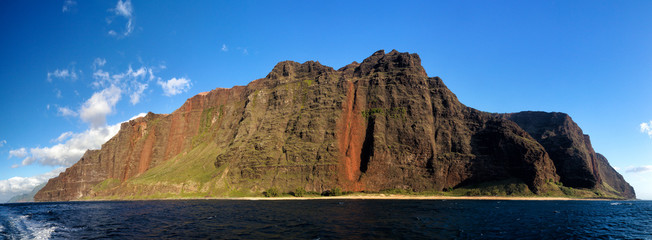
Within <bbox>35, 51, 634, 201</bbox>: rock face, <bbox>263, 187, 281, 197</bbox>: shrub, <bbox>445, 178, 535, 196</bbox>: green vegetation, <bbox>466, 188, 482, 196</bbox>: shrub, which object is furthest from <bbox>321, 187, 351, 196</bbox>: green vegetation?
<bbox>466, 188, 482, 196</bbox>: shrub

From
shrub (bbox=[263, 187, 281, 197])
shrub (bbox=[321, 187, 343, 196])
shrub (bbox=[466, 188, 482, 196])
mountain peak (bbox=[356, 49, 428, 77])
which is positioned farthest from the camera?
mountain peak (bbox=[356, 49, 428, 77])

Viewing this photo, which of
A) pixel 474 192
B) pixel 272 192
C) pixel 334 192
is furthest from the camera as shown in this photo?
pixel 272 192

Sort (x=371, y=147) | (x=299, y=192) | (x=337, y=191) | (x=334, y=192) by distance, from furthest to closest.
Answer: (x=371, y=147)
(x=299, y=192)
(x=337, y=191)
(x=334, y=192)

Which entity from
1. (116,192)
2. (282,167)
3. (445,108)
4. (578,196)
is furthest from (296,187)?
(578,196)

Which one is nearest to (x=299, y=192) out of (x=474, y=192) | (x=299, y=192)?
(x=299, y=192)

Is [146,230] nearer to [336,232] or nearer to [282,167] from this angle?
[336,232]

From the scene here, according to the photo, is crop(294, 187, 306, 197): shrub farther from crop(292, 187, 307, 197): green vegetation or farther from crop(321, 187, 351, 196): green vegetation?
crop(321, 187, 351, 196): green vegetation

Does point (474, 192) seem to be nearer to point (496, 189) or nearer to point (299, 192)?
point (496, 189)

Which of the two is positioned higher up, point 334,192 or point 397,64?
point 397,64

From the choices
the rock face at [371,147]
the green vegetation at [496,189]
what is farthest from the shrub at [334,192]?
the green vegetation at [496,189]

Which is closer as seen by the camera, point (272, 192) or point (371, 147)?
point (272, 192)

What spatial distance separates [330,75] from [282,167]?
216 ft

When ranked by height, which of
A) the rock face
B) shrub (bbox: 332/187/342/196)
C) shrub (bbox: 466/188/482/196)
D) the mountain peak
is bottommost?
shrub (bbox: 466/188/482/196)

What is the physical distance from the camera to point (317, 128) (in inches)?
6211
